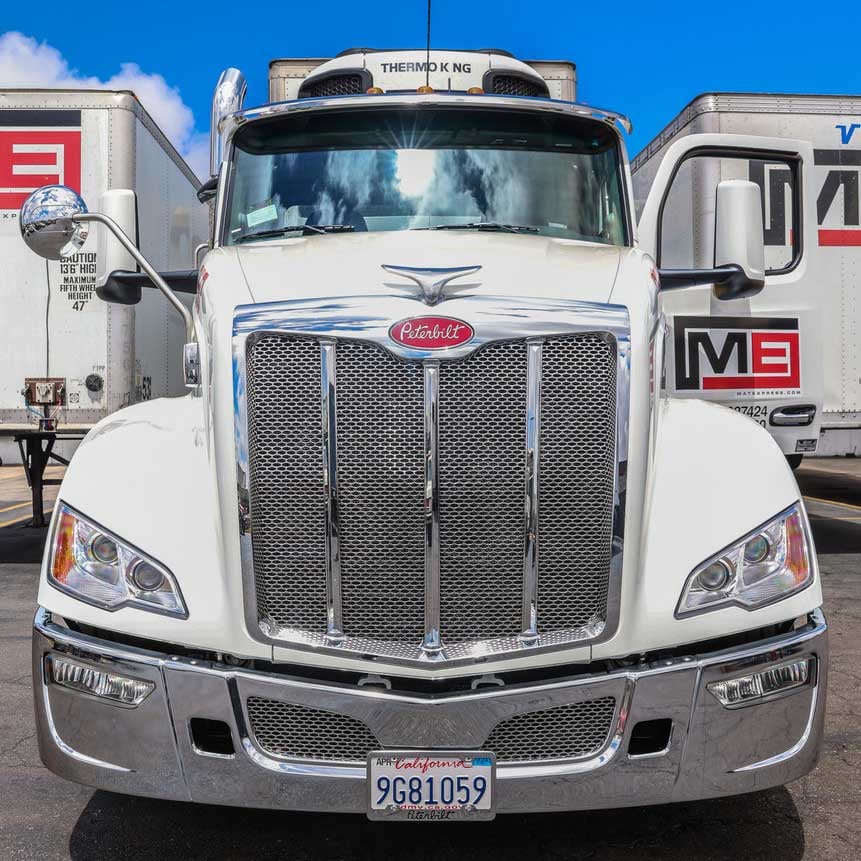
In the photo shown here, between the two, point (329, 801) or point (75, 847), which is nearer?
point (329, 801)

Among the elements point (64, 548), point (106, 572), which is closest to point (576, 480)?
point (106, 572)

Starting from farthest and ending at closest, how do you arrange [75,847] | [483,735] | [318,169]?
[318,169] < [75,847] < [483,735]

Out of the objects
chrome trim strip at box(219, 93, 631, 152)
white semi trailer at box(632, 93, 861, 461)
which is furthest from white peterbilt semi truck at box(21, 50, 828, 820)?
white semi trailer at box(632, 93, 861, 461)

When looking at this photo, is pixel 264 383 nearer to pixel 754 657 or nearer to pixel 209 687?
pixel 209 687

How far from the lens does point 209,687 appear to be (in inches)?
106

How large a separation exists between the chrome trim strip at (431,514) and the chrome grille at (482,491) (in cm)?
2

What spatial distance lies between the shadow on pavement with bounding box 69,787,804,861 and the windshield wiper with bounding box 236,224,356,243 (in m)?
2.16

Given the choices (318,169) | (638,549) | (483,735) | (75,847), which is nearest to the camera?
(483,735)

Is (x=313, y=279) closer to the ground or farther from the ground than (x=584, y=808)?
farther from the ground

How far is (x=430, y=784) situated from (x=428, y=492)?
2.54 ft

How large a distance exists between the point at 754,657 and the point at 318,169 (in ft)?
8.52

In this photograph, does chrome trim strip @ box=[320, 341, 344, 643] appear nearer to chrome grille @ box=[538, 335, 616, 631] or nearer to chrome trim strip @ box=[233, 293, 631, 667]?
chrome trim strip @ box=[233, 293, 631, 667]

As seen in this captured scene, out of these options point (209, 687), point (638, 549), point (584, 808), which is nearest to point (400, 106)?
point (638, 549)

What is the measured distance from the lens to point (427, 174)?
4.14 meters
